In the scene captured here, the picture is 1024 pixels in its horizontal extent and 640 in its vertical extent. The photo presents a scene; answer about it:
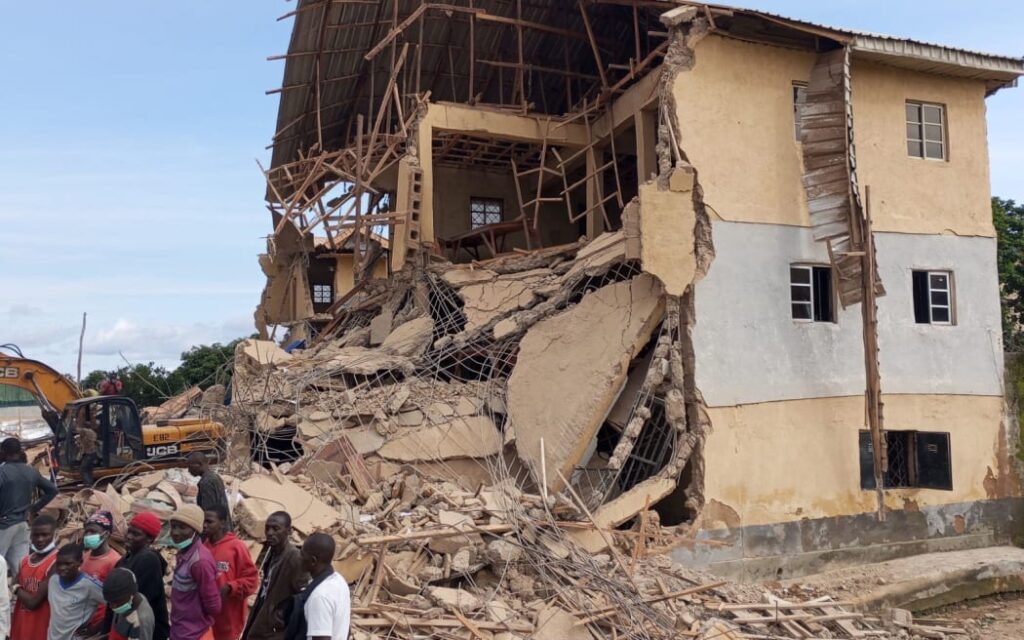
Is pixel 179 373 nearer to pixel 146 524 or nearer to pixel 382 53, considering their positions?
pixel 382 53

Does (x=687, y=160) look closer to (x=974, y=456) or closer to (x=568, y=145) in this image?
(x=568, y=145)

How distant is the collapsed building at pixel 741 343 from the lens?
11.6 m

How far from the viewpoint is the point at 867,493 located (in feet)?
41.3

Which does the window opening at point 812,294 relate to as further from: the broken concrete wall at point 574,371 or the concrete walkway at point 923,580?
the concrete walkway at point 923,580

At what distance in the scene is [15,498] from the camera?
7.66 m

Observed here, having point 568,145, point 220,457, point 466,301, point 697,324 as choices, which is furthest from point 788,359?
point 220,457

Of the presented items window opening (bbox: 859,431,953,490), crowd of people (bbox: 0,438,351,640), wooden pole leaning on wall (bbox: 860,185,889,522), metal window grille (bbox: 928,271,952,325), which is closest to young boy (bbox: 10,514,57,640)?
crowd of people (bbox: 0,438,351,640)

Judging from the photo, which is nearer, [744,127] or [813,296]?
[744,127]

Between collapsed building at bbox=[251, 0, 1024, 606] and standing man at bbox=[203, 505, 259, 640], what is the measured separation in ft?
15.0

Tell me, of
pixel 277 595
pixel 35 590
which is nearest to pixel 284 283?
pixel 35 590

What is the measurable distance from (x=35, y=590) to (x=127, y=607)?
1.35 meters

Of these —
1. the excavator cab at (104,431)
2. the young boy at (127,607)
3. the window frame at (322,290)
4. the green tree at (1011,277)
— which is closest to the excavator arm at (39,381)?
the excavator cab at (104,431)

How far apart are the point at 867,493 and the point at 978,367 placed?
127 inches

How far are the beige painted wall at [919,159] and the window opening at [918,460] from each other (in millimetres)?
3436
